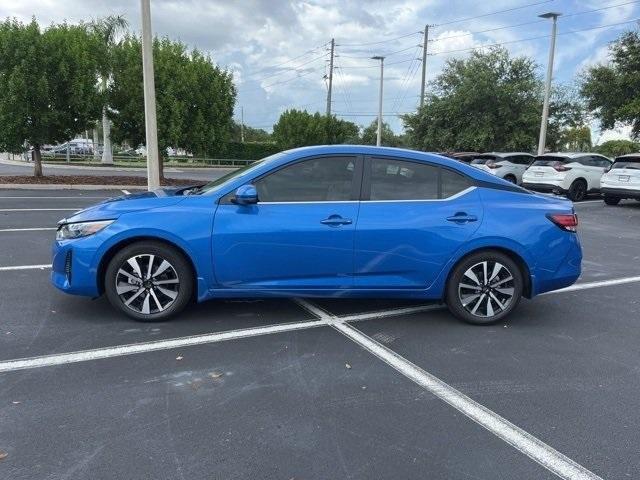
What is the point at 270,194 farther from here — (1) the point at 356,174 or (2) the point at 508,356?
(2) the point at 508,356

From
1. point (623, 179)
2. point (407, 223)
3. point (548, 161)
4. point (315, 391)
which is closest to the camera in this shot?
point (315, 391)

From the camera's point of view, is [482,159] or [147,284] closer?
[147,284]

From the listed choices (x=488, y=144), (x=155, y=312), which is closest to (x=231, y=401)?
(x=155, y=312)

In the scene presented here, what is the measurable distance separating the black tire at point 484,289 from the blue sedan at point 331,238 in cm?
1

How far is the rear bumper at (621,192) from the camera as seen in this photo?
49.9 ft

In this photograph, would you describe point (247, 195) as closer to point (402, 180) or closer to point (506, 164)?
point (402, 180)

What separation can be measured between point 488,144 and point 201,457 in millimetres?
32172

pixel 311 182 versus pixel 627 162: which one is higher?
pixel 627 162

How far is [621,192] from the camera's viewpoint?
15547 millimetres

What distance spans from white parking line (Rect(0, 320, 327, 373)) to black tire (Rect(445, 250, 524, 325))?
1246mm

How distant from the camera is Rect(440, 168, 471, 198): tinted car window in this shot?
501 cm

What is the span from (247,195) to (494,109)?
3089 cm

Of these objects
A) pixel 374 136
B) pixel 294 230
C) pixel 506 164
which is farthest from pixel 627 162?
pixel 374 136

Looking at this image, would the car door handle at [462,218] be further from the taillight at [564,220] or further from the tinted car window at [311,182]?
the tinted car window at [311,182]
